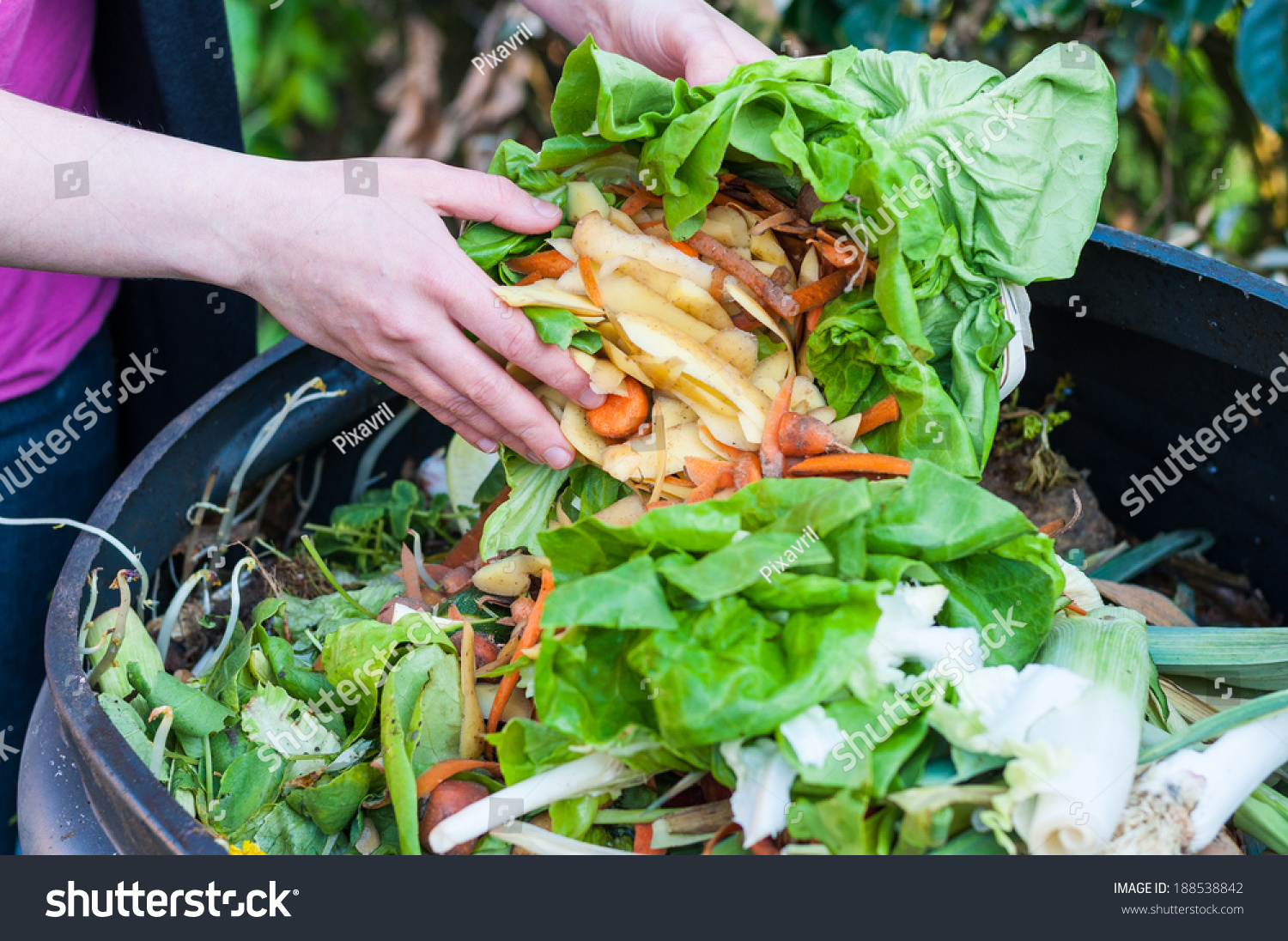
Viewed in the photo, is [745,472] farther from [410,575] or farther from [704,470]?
[410,575]

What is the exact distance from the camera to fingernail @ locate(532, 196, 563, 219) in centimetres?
126

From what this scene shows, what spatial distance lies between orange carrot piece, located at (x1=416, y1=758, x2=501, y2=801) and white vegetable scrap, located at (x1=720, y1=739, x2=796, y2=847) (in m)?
0.32

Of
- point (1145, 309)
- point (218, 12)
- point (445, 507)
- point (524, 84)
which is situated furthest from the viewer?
point (524, 84)

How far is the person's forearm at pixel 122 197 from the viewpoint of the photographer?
112cm

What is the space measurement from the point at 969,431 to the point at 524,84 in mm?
3502

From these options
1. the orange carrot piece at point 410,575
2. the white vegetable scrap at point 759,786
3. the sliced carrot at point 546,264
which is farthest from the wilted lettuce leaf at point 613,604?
the orange carrot piece at point 410,575

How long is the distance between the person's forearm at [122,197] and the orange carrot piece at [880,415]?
0.75 meters

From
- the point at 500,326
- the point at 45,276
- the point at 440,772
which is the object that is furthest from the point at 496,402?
the point at 45,276

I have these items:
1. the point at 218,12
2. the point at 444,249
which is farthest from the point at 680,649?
the point at 218,12

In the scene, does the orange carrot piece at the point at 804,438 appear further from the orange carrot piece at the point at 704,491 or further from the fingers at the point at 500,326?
the fingers at the point at 500,326

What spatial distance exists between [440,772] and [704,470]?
475 mm

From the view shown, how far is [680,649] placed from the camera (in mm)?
949
